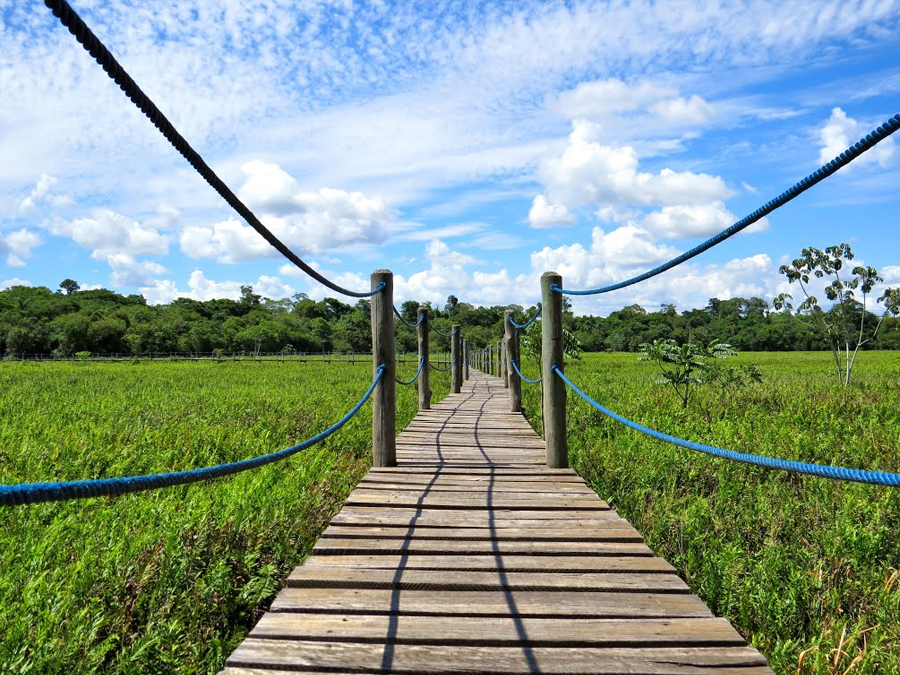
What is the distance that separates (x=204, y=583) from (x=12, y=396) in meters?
13.9

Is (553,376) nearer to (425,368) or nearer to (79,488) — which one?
(79,488)

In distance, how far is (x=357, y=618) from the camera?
209 centimetres

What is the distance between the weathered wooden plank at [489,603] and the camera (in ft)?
A: 7.00

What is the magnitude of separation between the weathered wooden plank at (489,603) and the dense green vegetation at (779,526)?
751 millimetres

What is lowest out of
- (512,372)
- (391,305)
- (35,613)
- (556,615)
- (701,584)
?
(701,584)

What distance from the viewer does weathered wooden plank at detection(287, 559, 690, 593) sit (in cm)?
234

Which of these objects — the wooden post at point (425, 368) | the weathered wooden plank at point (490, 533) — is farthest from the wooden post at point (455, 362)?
the weathered wooden plank at point (490, 533)

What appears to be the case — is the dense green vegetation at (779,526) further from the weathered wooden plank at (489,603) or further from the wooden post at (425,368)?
the wooden post at (425,368)

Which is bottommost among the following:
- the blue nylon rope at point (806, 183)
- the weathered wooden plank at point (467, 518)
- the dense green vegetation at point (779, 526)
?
the dense green vegetation at point (779, 526)

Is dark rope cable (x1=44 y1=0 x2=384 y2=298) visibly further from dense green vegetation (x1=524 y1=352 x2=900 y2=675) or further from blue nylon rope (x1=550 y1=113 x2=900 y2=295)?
dense green vegetation (x1=524 y1=352 x2=900 y2=675)

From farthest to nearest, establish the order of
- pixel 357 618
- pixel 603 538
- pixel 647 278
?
pixel 647 278 → pixel 603 538 → pixel 357 618

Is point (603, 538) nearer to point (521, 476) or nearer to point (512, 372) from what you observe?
point (521, 476)

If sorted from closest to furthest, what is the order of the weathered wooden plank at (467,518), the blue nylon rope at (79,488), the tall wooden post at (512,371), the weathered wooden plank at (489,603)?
the blue nylon rope at (79,488)
the weathered wooden plank at (489,603)
the weathered wooden plank at (467,518)
the tall wooden post at (512,371)

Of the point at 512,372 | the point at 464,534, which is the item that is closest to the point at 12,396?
the point at 512,372
